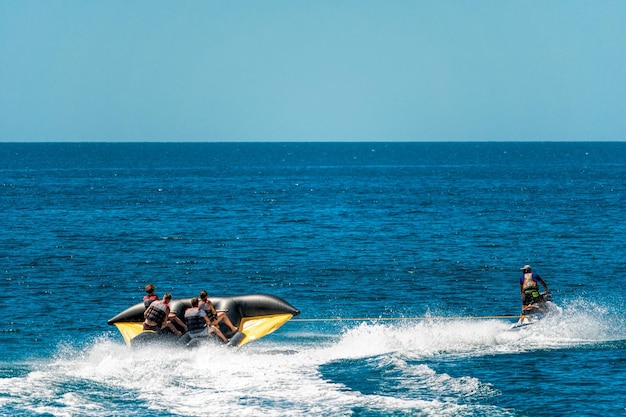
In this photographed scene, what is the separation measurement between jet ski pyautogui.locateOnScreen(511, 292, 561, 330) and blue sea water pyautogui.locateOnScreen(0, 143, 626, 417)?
0.90ft

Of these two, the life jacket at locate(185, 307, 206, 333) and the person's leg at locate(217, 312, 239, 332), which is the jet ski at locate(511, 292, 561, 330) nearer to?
the person's leg at locate(217, 312, 239, 332)

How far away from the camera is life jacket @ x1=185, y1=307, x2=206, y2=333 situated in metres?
23.4

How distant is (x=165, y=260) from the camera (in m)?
45.5

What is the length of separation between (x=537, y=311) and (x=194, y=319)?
408 inches

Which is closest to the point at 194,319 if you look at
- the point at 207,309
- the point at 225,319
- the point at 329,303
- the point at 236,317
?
the point at 207,309

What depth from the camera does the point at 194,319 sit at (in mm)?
23406

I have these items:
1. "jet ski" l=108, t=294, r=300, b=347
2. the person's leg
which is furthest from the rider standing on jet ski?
the person's leg

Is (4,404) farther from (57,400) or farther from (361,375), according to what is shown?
(361,375)

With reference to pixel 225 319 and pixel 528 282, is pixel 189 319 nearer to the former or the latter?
pixel 225 319

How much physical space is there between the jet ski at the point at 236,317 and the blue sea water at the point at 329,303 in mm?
456

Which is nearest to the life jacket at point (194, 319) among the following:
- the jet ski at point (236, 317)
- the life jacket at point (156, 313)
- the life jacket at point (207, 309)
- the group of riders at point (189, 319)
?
the group of riders at point (189, 319)

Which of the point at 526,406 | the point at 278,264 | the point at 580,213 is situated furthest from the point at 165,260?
the point at 580,213

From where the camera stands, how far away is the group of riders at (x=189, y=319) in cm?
2341

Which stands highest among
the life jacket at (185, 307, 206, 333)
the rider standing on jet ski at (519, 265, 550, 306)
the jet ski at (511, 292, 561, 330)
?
the rider standing on jet ski at (519, 265, 550, 306)
